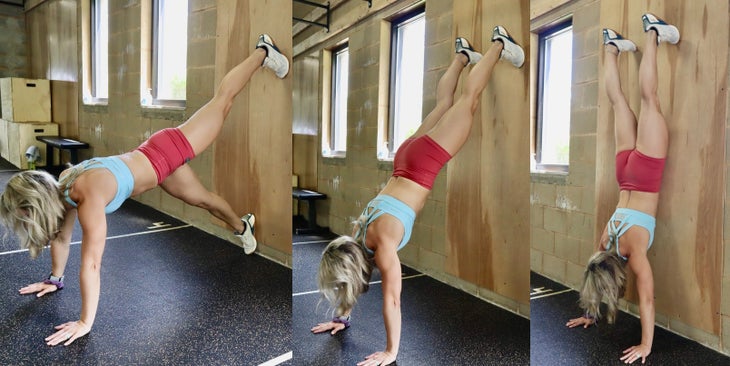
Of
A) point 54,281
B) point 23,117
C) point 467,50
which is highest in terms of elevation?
point 467,50

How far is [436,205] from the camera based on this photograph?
1567mm

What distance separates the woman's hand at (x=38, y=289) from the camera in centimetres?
181

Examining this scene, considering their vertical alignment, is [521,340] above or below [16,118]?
below

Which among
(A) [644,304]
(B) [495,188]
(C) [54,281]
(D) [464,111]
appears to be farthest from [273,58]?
(A) [644,304]

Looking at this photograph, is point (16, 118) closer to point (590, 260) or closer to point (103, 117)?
point (103, 117)

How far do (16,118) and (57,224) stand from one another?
421mm

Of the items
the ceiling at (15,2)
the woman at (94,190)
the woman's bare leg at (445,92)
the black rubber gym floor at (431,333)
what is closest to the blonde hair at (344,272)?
the black rubber gym floor at (431,333)

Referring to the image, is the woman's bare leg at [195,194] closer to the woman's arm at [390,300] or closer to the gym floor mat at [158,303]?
the gym floor mat at [158,303]

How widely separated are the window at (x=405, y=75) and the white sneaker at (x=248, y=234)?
773 millimetres

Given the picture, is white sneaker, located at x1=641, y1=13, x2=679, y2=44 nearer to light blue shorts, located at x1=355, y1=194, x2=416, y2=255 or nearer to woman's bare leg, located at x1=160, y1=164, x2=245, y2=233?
light blue shorts, located at x1=355, y1=194, x2=416, y2=255

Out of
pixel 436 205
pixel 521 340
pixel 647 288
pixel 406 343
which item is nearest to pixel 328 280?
pixel 406 343

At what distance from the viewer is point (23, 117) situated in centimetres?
160

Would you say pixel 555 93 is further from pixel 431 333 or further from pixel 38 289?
pixel 38 289

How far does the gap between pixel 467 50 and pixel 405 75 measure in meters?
0.23
